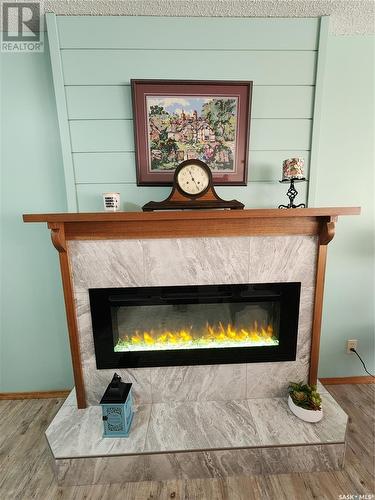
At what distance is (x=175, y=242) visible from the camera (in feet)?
4.69

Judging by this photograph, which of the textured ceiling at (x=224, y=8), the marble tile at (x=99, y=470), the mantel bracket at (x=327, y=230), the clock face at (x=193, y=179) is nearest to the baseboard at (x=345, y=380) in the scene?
the mantel bracket at (x=327, y=230)

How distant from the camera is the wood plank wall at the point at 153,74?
4.65 ft

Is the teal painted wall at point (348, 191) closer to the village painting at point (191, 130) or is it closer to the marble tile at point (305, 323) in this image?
the marble tile at point (305, 323)

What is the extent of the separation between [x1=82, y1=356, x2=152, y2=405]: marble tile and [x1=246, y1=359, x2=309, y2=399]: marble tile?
66 cm

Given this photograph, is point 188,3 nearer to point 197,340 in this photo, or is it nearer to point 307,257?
point 307,257

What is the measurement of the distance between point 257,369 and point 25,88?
2.29m

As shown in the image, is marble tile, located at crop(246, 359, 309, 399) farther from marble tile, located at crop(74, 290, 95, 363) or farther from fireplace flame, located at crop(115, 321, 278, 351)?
marble tile, located at crop(74, 290, 95, 363)

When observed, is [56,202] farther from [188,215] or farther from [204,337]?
[204,337]

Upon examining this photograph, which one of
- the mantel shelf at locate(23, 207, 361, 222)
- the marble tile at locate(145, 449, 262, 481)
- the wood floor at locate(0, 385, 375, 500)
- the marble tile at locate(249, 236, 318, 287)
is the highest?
the mantel shelf at locate(23, 207, 361, 222)

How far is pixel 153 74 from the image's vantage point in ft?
4.79

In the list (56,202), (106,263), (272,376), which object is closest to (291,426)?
(272,376)

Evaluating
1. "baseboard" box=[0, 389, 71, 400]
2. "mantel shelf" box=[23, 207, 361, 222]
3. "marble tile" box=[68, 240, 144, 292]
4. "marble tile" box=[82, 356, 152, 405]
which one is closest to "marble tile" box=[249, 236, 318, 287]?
"mantel shelf" box=[23, 207, 361, 222]

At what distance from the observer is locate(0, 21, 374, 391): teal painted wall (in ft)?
5.11

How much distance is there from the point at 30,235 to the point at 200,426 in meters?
1.62
